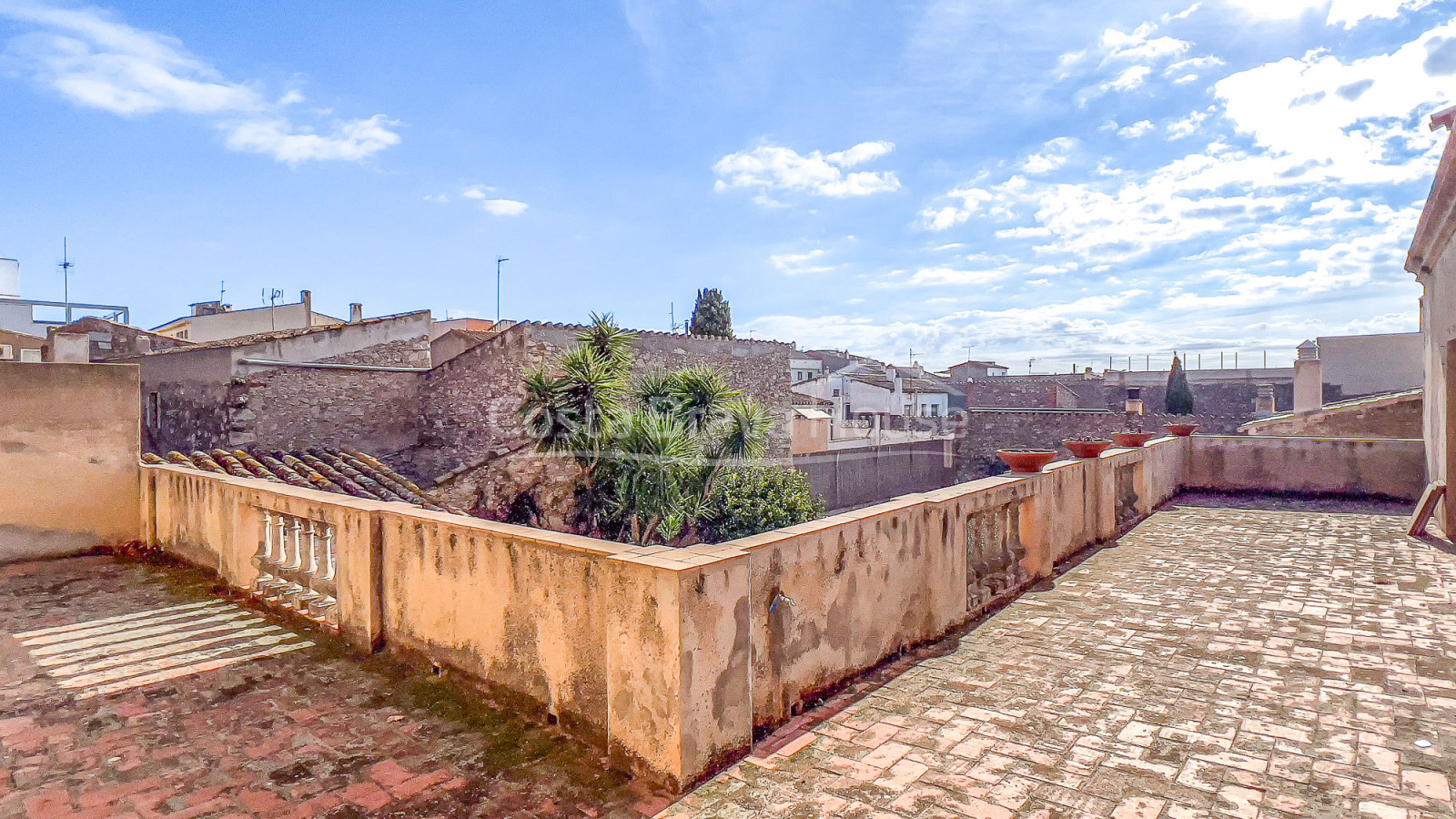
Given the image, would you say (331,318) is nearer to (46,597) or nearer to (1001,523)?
(46,597)

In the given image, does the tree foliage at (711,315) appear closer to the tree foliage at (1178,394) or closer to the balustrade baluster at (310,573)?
the tree foliage at (1178,394)

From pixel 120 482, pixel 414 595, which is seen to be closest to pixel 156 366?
pixel 120 482

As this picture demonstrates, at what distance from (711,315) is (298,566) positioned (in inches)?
1257

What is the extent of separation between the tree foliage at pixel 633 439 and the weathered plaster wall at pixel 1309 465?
7.86 meters

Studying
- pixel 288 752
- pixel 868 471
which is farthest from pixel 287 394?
pixel 868 471

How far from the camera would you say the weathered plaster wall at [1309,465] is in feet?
31.6

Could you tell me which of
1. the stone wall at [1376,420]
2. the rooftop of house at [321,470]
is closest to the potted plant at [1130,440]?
the stone wall at [1376,420]

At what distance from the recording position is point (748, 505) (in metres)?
14.4

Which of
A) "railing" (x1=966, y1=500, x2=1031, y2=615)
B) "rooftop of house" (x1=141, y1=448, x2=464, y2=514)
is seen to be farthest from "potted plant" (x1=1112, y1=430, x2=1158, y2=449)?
"rooftop of house" (x1=141, y1=448, x2=464, y2=514)

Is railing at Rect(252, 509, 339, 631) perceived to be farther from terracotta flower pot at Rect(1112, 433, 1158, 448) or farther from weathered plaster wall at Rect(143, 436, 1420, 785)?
terracotta flower pot at Rect(1112, 433, 1158, 448)

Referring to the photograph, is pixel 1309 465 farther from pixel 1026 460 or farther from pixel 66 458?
pixel 66 458

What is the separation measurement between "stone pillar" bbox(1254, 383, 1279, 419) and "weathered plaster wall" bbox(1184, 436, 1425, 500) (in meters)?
21.0

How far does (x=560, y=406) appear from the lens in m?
13.7

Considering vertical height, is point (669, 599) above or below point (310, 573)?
above
